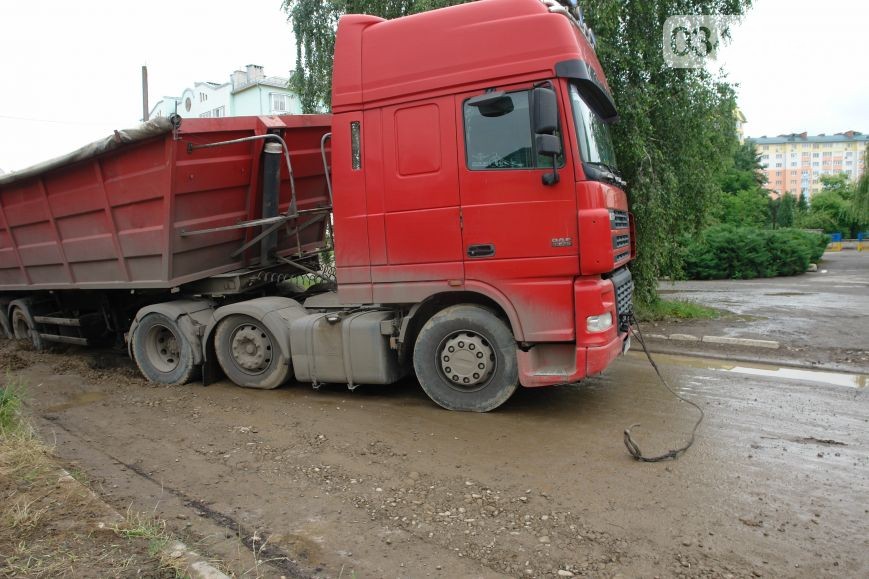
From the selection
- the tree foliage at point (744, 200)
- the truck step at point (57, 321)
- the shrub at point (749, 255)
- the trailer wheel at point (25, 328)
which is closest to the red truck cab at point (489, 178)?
the truck step at point (57, 321)

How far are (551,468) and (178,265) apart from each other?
452 centimetres

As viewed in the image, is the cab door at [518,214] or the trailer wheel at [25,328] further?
the trailer wheel at [25,328]

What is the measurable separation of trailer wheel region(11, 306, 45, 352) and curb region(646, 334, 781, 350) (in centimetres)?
870

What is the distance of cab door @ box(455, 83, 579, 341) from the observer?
4.80 m

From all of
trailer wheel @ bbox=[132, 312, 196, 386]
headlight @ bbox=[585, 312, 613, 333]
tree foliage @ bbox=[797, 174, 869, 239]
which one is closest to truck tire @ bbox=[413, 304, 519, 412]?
headlight @ bbox=[585, 312, 613, 333]

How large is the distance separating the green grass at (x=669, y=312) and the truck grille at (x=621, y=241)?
450 centimetres

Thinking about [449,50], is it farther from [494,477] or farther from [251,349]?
[251,349]

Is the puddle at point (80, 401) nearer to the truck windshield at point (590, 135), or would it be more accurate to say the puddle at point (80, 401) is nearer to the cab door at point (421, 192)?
the cab door at point (421, 192)

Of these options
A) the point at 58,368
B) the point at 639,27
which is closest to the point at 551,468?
the point at 58,368

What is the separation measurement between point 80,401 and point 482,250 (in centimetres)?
A: 440

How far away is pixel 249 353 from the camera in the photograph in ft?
21.1

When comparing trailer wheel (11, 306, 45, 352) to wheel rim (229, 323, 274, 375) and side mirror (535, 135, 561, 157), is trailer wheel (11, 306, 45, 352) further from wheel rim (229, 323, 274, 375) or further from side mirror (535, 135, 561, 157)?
side mirror (535, 135, 561, 157)

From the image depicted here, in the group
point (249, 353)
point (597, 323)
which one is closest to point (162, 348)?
point (249, 353)

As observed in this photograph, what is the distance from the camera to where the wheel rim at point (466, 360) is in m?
5.21
